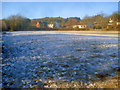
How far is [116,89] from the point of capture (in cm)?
192

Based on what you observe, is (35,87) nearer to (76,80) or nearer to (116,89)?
(76,80)

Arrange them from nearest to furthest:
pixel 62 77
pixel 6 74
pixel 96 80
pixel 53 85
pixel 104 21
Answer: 1. pixel 53 85
2. pixel 96 80
3. pixel 62 77
4. pixel 6 74
5. pixel 104 21

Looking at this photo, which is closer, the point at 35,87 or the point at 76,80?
the point at 35,87

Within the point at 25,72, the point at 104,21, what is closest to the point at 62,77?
the point at 25,72

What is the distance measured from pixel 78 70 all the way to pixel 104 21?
2868cm

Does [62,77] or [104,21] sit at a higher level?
[104,21]

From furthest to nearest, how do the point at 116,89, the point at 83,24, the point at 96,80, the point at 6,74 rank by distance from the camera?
1. the point at 83,24
2. the point at 6,74
3. the point at 96,80
4. the point at 116,89

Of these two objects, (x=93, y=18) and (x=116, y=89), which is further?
(x=93, y=18)

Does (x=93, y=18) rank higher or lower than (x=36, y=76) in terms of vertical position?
higher

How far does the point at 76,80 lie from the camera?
88.1 inches

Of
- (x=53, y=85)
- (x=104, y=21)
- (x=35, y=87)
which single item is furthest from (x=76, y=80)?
(x=104, y=21)

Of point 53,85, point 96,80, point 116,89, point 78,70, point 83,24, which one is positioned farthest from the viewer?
point 83,24

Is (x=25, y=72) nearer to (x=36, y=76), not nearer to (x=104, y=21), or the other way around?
(x=36, y=76)

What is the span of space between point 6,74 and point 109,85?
2.25 metres
